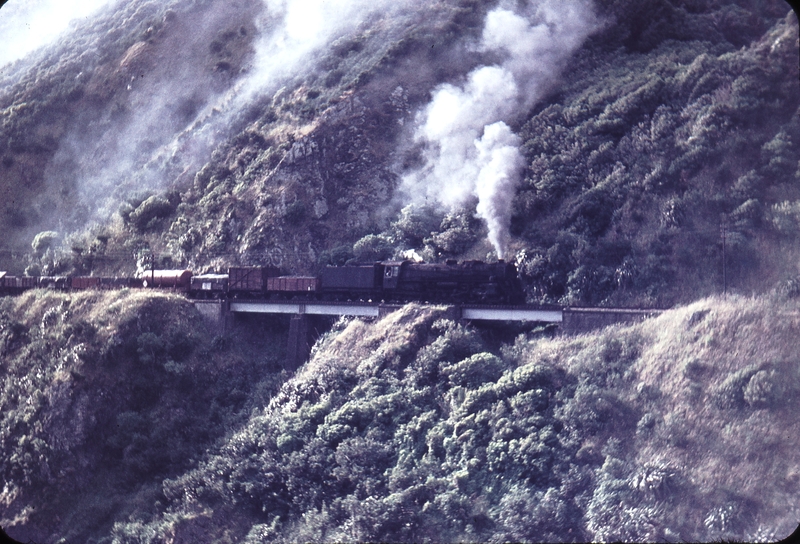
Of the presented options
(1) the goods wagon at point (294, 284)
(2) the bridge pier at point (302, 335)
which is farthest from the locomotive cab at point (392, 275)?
(2) the bridge pier at point (302, 335)

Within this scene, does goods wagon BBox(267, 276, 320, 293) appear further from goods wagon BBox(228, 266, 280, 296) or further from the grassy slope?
the grassy slope

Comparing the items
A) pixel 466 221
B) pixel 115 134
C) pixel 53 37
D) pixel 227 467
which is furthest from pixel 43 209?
pixel 227 467

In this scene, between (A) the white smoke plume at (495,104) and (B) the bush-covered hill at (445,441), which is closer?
(B) the bush-covered hill at (445,441)

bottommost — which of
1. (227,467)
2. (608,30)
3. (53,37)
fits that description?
(227,467)

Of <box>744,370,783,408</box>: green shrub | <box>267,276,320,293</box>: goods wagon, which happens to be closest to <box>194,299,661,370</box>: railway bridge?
<box>267,276,320,293</box>: goods wagon

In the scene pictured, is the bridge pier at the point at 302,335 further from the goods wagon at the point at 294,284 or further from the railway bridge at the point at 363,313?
the goods wagon at the point at 294,284

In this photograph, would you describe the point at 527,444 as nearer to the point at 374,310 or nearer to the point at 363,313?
the point at 374,310

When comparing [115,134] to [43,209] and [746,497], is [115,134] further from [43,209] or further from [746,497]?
[746,497]

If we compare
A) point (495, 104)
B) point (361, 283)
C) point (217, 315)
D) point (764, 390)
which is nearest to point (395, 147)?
point (495, 104)
